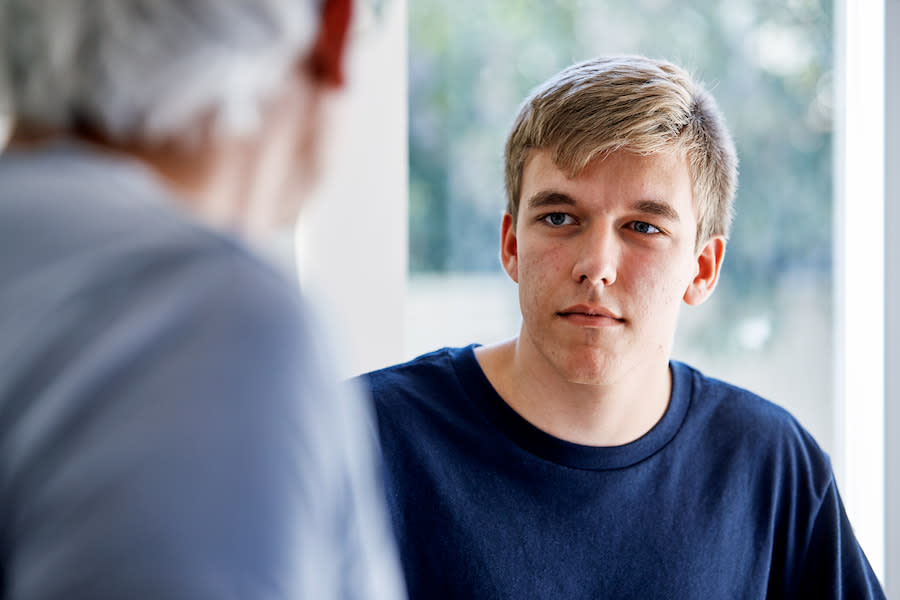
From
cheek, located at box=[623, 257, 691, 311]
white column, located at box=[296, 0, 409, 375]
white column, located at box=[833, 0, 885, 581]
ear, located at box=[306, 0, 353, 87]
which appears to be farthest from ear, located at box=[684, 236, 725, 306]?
ear, located at box=[306, 0, 353, 87]

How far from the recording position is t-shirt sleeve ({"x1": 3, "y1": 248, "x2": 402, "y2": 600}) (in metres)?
0.34

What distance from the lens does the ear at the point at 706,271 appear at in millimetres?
1363

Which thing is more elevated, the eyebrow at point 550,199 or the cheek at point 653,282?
the eyebrow at point 550,199

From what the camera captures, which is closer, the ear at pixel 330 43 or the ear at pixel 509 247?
the ear at pixel 330 43

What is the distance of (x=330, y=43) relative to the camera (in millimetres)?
469

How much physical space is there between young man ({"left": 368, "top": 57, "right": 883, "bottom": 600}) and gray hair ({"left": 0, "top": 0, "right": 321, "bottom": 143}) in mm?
821

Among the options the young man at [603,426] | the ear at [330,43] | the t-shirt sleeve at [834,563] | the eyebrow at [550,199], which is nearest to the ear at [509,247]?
the young man at [603,426]

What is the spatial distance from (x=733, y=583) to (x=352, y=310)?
740 mm

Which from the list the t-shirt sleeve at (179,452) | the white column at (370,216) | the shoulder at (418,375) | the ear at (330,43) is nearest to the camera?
the t-shirt sleeve at (179,452)

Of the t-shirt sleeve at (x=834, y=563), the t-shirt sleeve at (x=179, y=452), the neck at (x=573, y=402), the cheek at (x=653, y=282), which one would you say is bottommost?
the t-shirt sleeve at (x=834, y=563)

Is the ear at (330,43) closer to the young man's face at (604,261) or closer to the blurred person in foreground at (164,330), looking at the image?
the blurred person in foreground at (164,330)

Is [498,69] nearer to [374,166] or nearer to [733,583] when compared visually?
[374,166]

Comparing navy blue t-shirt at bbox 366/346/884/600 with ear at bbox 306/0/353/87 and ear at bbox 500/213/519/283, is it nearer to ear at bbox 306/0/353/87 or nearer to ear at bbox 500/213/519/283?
ear at bbox 500/213/519/283
